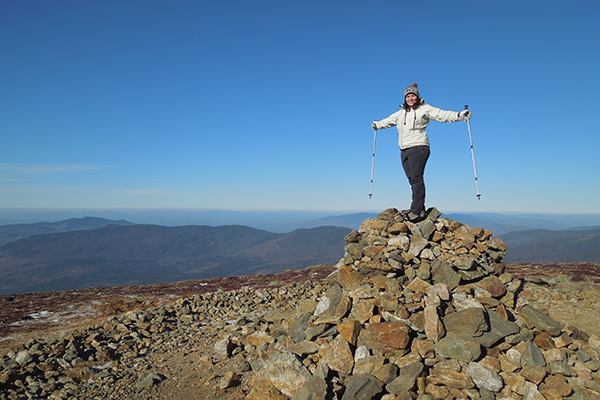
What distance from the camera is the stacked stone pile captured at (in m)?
6.04

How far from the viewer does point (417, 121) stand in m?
8.88

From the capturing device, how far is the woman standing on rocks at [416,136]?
8680 millimetres

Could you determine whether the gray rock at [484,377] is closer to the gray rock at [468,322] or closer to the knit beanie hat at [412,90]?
the gray rock at [468,322]

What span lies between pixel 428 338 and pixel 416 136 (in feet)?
18.5

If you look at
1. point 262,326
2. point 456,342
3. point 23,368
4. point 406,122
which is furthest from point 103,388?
point 406,122

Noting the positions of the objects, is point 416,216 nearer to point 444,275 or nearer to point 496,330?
point 444,275

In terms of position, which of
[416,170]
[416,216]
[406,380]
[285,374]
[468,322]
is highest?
[416,170]

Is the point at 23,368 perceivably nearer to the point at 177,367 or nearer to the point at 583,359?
the point at 177,367

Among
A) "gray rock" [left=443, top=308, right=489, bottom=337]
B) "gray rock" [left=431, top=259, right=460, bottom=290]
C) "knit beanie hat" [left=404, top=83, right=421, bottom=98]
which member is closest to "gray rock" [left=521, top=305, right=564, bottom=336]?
"gray rock" [left=443, top=308, right=489, bottom=337]

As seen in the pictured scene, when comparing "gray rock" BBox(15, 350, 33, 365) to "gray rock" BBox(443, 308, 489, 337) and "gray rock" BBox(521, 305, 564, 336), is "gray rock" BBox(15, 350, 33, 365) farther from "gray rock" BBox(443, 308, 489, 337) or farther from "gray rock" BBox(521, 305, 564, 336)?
"gray rock" BBox(521, 305, 564, 336)

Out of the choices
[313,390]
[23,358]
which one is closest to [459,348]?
[313,390]

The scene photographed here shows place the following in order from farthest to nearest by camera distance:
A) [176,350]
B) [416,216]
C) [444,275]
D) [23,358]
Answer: [176,350] → [416,216] → [23,358] → [444,275]

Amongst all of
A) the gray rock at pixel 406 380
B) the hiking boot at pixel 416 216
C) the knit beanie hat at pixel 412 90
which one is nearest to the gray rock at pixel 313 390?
the gray rock at pixel 406 380

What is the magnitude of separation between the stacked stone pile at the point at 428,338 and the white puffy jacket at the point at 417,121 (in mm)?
2565
